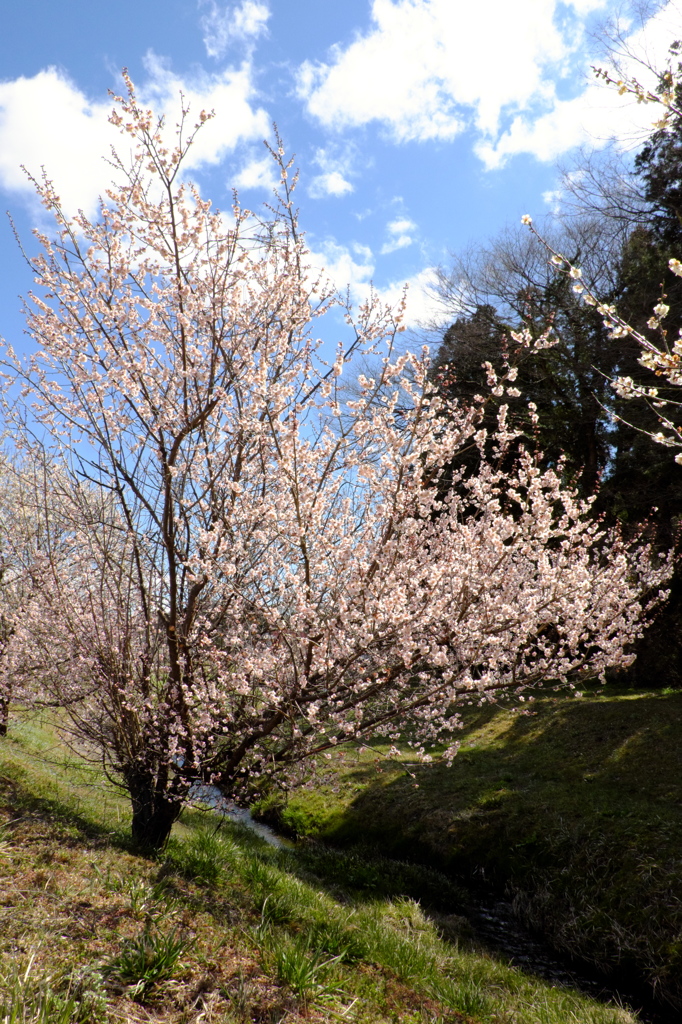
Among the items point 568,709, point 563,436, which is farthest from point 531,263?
point 568,709

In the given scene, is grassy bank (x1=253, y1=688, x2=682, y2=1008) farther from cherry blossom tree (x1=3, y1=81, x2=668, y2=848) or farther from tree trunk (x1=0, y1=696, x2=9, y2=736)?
tree trunk (x1=0, y1=696, x2=9, y2=736)

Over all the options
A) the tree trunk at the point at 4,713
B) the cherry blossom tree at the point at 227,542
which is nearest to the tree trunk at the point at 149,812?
the cherry blossom tree at the point at 227,542

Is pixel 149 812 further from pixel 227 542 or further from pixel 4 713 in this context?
pixel 4 713

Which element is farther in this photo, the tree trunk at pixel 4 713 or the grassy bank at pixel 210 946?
the tree trunk at pixel 4 713

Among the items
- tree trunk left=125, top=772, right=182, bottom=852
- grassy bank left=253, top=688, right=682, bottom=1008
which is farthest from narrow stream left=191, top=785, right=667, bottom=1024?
tree trunk left=125, top=772, right=182, bottom=852

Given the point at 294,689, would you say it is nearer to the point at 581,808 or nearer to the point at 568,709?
the point at 581,808

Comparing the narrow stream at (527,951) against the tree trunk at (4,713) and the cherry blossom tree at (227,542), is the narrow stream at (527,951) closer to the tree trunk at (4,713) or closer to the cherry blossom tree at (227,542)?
the cherry blossom tree at (227,542)

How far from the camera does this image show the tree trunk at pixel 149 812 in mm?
5820

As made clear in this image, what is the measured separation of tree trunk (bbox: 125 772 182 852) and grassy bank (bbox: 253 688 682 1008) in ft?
8.41

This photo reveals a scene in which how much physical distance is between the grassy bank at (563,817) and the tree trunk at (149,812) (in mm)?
2565

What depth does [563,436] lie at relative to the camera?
1612 centimetres

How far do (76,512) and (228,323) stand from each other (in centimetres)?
243

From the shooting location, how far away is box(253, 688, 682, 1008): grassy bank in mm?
6246

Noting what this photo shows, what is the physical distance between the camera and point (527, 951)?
6.43 m
